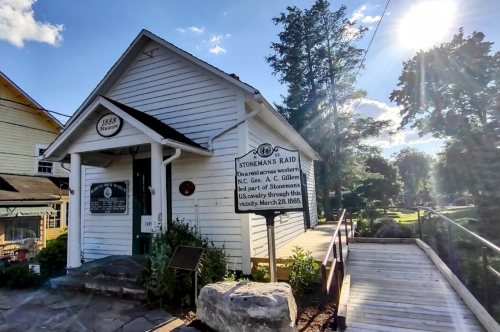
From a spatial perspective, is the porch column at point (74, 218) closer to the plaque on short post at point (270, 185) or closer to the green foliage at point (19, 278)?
the green foliage at point (19, 278)

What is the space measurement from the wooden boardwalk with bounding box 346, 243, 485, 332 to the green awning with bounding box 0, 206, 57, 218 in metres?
12.7

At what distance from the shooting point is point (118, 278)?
5078mm

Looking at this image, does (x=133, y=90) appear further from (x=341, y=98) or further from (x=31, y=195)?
(x=341, y=98)

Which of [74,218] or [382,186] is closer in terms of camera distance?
[74,218]

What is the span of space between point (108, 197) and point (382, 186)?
32.7 m

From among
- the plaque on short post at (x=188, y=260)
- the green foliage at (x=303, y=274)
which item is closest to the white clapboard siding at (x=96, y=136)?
the plaque on short post at (x=188, y=260)

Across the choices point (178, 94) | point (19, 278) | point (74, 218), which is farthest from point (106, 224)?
point (178, 94)

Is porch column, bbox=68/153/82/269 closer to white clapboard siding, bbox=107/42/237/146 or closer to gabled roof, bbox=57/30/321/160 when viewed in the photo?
gabled roof, bbox=57/30/321/160

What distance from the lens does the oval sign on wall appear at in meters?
5.48

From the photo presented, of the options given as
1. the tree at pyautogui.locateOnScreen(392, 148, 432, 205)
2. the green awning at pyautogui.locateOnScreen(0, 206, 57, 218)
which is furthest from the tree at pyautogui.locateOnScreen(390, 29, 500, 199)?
the tree at pyautogui.locateOnScreen(392, 148, 432, 205)

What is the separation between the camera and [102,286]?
496cm

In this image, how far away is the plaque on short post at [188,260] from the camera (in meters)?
→ 4.15

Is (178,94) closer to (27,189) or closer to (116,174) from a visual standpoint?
(116,174)

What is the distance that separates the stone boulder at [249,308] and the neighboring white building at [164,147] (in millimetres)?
2209
